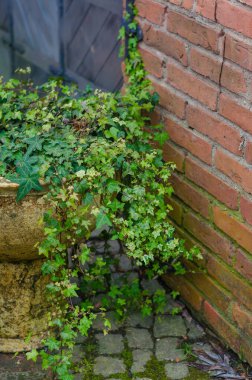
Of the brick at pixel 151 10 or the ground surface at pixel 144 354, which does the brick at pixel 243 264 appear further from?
the brick at pixel 151 10

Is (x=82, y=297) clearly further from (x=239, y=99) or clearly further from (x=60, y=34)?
(x=60, y=34)

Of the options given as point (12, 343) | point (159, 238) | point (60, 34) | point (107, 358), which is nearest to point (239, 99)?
point (159, 238)

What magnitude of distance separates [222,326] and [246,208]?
2.11 ft

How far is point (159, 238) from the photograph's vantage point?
2.86 m

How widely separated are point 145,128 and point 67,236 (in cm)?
94

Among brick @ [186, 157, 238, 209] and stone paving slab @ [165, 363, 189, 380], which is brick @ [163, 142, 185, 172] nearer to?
brick @ [186, 157, 238, 209]

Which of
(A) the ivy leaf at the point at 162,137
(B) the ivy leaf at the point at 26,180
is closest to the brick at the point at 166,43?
(A) the ivy leaf at the point at 162,137

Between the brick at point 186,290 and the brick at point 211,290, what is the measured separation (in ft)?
0.12

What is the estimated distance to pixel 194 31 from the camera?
2861 millimetres

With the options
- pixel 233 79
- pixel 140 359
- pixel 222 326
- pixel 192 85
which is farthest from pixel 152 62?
pixel 140 359

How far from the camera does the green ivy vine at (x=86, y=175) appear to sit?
2.62m

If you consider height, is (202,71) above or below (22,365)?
above

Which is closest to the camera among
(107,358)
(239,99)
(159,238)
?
(239,99)

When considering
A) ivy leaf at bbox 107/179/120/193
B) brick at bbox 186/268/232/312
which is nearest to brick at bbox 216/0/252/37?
Answer: ivy leaf at bbox 107/179/120/193
